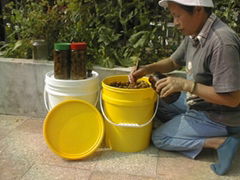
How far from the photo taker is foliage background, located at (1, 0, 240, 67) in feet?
10.5

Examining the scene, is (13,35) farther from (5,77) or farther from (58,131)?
(58,131)

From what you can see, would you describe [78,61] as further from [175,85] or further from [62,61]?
[175,85]

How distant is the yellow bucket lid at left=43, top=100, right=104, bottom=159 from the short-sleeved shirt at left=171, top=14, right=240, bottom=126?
879mm

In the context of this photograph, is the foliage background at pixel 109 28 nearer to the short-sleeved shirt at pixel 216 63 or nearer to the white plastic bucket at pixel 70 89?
the white plastic bucket at pixel 70 89

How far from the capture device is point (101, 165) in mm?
2504

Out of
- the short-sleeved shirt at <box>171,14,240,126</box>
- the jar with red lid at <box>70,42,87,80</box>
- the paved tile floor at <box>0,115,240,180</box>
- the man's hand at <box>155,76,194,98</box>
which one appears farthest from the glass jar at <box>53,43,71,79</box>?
the short-sleeved shirt at <box>171,14,240,126</box>

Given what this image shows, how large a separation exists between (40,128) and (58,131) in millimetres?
586

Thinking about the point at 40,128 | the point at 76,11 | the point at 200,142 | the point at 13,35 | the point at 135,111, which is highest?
the point at 76,11

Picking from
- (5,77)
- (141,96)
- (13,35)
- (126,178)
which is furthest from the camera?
(13,35)

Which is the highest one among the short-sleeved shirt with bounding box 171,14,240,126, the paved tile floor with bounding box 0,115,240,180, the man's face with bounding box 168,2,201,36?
the man's face with bounding box 168,2,201,36

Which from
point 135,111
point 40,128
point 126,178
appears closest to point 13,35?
point 40,128

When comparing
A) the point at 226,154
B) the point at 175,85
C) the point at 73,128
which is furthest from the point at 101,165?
the point at 226,154

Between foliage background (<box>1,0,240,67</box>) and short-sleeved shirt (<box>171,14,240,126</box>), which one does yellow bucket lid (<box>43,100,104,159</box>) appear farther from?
short-sleeved shirt (<box>171,14,240,126</box>)

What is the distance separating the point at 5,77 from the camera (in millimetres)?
3262
